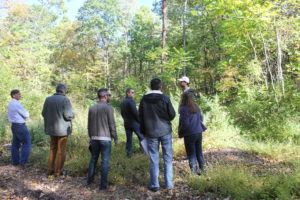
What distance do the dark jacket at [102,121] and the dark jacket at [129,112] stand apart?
1.70 meters

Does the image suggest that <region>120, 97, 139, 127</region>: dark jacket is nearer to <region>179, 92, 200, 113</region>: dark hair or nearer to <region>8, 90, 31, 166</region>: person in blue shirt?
<region>179, 92, 200, 113</region>: dark hair

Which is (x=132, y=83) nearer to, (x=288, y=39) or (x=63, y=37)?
(x=288, y=39)

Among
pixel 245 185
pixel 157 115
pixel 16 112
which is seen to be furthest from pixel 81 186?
pixel 245 185

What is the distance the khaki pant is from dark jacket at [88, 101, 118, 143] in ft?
4.04

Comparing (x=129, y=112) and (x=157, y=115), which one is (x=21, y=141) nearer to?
(x=129, y=112)

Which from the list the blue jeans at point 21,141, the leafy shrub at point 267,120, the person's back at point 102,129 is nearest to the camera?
the person's back at point 102,129

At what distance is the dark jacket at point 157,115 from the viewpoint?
4.18 meters

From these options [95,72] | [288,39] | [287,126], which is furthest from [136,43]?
[287,126]

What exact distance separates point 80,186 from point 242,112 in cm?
721

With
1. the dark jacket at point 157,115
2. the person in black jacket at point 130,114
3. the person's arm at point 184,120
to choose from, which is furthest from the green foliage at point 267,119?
the dark jacket at point 157,115

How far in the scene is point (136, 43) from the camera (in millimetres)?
27812

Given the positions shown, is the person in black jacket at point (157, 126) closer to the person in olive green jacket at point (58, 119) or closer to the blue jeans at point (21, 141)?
the person in olive green jacket at point (58, 119)

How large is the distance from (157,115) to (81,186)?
228 centimetres

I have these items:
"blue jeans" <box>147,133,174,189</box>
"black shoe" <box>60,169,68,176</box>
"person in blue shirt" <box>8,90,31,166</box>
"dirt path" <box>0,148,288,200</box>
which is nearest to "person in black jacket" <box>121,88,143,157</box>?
"dirt path" <box>0,148,288,200</box>
